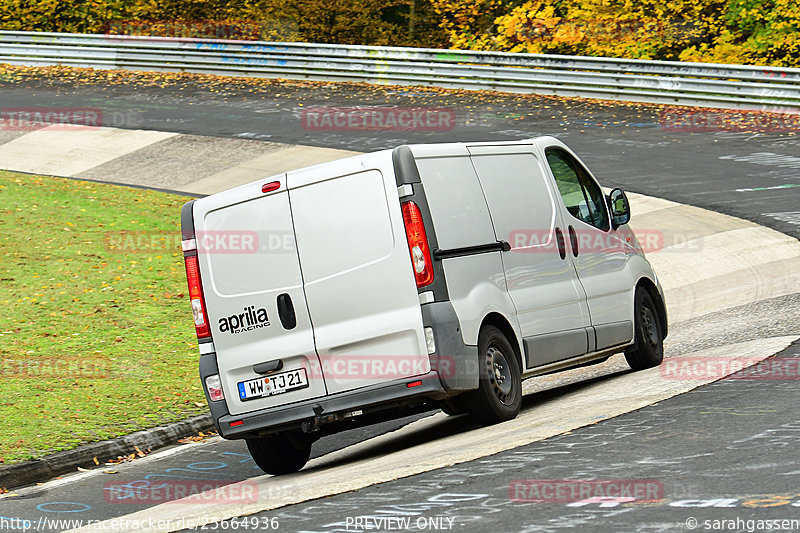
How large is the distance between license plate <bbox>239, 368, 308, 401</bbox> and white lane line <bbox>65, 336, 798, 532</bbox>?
604mm

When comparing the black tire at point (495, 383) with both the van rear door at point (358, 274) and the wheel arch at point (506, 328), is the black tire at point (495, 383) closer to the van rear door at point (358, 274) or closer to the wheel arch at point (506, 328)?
the wheel arch at point (506, 328)

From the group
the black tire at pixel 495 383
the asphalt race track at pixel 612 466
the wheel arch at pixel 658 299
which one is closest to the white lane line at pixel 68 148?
the asphalt race track at pixel 612 466

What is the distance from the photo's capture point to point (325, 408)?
8.01 m

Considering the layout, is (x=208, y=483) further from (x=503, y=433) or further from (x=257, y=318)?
(x=503, y=433)

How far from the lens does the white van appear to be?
25.8 ft

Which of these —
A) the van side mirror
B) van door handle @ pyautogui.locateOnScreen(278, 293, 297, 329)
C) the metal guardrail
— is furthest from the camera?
the metal guardrail

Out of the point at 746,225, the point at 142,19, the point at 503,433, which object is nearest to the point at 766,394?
the point at 503,433

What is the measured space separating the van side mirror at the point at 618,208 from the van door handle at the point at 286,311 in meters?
3.42

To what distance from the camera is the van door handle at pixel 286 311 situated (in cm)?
805

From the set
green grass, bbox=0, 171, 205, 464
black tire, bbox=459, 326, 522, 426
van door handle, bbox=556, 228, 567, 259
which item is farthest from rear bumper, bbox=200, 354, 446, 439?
van door handle, bbox=556, 228, 567, 259

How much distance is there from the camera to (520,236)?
8.89 m

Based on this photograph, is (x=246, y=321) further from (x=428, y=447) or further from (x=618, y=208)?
(x=618, y=208)

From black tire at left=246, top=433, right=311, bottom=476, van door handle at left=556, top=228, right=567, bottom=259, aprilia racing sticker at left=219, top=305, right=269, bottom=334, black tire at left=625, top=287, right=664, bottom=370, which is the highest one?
van door handle at left=556, top=228, right=567, bottom=259

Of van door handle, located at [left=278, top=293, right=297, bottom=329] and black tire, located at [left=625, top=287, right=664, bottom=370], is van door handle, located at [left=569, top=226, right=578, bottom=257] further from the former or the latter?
van door handle, located at [left=278, top=293, right=297, bottom=329]
